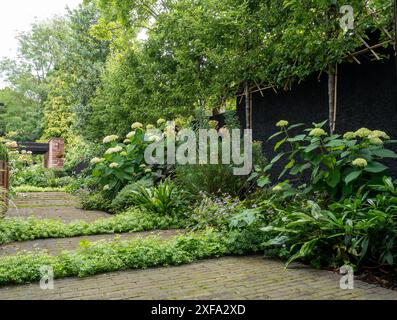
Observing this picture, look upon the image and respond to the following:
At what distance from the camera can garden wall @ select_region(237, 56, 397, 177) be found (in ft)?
16.8

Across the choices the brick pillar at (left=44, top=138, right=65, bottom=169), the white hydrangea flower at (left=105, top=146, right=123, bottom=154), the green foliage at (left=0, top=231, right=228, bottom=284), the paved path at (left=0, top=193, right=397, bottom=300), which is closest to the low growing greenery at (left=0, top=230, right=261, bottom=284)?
the green foliage at (left=0, top=231, right=228, bottom=284)

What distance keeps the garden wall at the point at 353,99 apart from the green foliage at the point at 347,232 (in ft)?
6.28

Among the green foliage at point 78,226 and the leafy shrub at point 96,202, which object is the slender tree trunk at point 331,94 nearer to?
the green foliage at point 78,226

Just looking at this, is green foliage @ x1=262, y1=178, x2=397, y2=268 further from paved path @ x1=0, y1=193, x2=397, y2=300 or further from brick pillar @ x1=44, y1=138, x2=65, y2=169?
brick pillar @ x1=44, y1=138, x2=65, y2=169

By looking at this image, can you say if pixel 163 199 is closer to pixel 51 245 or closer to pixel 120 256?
pixel 51 245

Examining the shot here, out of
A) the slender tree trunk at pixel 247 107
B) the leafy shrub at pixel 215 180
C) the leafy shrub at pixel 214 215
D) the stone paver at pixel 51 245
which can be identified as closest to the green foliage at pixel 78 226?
the stone paver at pixel 51 245

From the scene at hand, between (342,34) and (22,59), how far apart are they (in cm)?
3478

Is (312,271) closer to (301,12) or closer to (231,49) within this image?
(301,12)

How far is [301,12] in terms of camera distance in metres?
5.28

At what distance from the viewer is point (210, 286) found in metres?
2.93

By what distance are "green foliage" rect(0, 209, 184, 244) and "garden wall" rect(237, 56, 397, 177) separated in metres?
2.98

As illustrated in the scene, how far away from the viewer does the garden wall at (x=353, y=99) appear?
512cm
